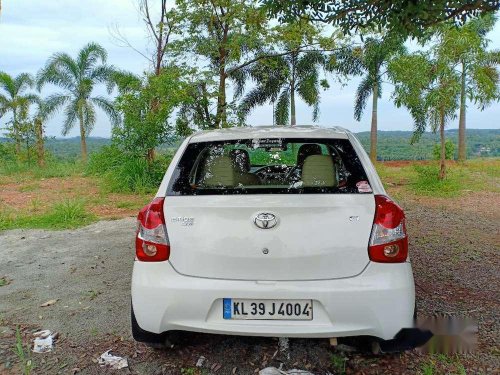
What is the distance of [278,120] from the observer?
2439 centimetres

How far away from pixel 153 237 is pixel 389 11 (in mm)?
2990

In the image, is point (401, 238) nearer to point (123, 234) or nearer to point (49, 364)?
point (49, 364)

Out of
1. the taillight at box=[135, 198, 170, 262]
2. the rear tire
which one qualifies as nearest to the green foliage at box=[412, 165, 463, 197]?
the rear tire

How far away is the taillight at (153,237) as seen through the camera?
239cm

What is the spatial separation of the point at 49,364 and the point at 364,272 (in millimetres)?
2078

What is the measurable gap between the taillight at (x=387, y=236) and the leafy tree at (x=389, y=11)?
6.59 feet

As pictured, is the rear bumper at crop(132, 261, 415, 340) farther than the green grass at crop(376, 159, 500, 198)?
No

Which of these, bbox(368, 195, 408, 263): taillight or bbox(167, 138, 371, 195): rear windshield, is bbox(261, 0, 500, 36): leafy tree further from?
bbox(368, 195, 408, 263): taillight

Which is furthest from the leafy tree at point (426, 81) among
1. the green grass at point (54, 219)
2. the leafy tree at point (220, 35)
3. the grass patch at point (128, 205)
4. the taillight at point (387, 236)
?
the taillight at point (387, 236)

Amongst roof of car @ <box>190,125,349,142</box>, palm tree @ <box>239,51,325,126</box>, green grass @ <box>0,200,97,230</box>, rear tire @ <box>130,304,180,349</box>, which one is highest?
palm tree @ <box>239,51,325,126</box>

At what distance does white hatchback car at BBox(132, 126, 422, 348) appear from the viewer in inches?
89.5

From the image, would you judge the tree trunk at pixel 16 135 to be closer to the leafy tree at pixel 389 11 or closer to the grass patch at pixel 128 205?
the grass patch at pixel 128 205

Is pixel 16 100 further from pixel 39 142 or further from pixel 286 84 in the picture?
pixel 286 84

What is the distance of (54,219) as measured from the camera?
7.28 meters
